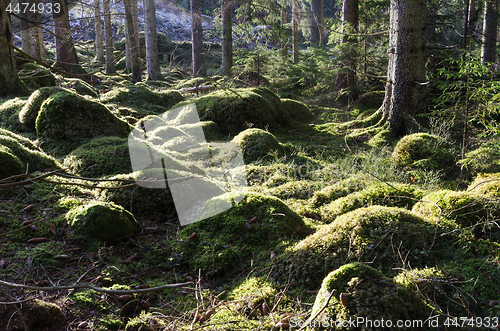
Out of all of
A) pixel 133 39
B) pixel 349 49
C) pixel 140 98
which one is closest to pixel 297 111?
pixel 349 49

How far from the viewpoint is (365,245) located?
8.87ft

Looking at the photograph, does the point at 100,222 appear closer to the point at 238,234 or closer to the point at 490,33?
the point at 238,234

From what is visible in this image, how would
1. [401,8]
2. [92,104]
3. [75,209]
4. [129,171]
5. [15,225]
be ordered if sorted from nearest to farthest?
[15,225]
[75,209]
[129,171]
[92,104]
[401,8]

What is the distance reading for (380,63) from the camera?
10.7 metres

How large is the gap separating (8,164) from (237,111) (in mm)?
4913

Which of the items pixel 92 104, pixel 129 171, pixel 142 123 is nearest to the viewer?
pixel 129 171

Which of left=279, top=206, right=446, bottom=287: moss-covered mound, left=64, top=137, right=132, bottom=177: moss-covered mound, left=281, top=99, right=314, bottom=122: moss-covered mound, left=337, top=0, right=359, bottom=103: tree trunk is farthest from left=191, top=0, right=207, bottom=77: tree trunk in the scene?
left=279, top=206, right=446, bottom=287: moss-covered mound

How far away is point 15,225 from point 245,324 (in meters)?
2.50

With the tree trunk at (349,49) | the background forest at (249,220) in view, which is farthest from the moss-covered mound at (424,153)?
the tree trunk at (349,49)

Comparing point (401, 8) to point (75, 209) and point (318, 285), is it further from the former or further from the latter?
point (75, 209)

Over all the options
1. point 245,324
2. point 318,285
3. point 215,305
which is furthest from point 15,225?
point 318,285

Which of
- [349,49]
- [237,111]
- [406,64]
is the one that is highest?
[349,49]

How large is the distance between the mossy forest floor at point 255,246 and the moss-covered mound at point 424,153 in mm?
34

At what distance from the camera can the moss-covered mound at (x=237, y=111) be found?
780 centimetres
